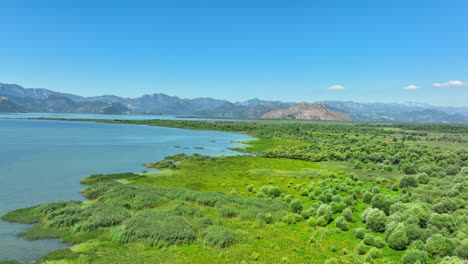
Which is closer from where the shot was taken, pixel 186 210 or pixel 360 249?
pixel 360 249

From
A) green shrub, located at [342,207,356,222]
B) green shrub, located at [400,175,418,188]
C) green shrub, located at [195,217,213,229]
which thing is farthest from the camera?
green shrub, located at [400,175,418,188]

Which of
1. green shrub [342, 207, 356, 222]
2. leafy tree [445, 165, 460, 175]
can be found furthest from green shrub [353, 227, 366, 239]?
leafy tree [445, 165, 460, 175]

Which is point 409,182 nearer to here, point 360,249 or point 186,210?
point 360,249

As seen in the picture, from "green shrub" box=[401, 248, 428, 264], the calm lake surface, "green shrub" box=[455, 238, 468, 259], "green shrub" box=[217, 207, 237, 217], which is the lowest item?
the calm lake surface

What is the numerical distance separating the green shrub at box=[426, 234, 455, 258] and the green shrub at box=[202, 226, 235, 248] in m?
21.6

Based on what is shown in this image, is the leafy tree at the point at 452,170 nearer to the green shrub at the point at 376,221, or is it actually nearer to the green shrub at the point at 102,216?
the green shrub at the point at 376,221

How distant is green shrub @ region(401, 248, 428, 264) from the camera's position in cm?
2367

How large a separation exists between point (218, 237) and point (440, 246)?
24062 millimetres

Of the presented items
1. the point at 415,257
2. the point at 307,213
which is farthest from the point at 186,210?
the point at 415,257

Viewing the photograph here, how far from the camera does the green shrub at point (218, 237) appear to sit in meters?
27.7

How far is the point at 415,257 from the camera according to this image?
2391 cm

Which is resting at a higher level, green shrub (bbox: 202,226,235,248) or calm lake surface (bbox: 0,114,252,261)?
green shrub (bbox: 202,226,235,248)

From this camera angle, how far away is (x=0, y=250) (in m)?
26.0

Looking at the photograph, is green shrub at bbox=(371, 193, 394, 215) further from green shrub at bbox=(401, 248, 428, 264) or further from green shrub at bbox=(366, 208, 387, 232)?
green shrub at bbox=(401, 248, 428, 264)
